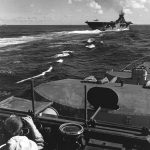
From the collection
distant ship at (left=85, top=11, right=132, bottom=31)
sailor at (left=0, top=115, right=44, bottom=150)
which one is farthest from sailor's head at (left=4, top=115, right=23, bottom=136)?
distant ship at (left=85, top=11, right=132, bottom=31)

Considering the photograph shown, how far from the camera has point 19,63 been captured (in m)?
41.7

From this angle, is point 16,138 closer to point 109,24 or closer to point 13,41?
point 13,41

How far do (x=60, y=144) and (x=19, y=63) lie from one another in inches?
1428

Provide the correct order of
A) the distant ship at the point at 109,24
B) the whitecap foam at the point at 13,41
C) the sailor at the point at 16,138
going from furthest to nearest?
the distant ship at the point at 109,24
the whitecap foam at the point at 13,41
the sailor at the point at 16,138

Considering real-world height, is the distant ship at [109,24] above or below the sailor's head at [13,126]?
above

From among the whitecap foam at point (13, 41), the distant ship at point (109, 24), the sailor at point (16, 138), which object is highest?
the distant ship at point (109, 24)

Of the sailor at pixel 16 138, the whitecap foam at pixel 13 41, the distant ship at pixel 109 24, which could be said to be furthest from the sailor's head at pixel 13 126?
the distant ship at pixel 109 24

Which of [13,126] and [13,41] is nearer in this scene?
[13,126]

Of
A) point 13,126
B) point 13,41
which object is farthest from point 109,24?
point 13,126

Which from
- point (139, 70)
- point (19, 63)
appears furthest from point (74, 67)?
point (139, 70)

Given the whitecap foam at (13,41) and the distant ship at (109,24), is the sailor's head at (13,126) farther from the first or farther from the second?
the distant ship at (109,24)

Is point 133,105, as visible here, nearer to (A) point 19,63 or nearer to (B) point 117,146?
(B) point 117,146

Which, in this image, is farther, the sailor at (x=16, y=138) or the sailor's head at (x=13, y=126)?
the sailor's head at (x=13, y=126)

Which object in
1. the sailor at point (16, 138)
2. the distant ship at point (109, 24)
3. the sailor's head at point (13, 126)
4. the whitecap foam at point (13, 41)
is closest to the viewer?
the sailor at point (16, 138)
